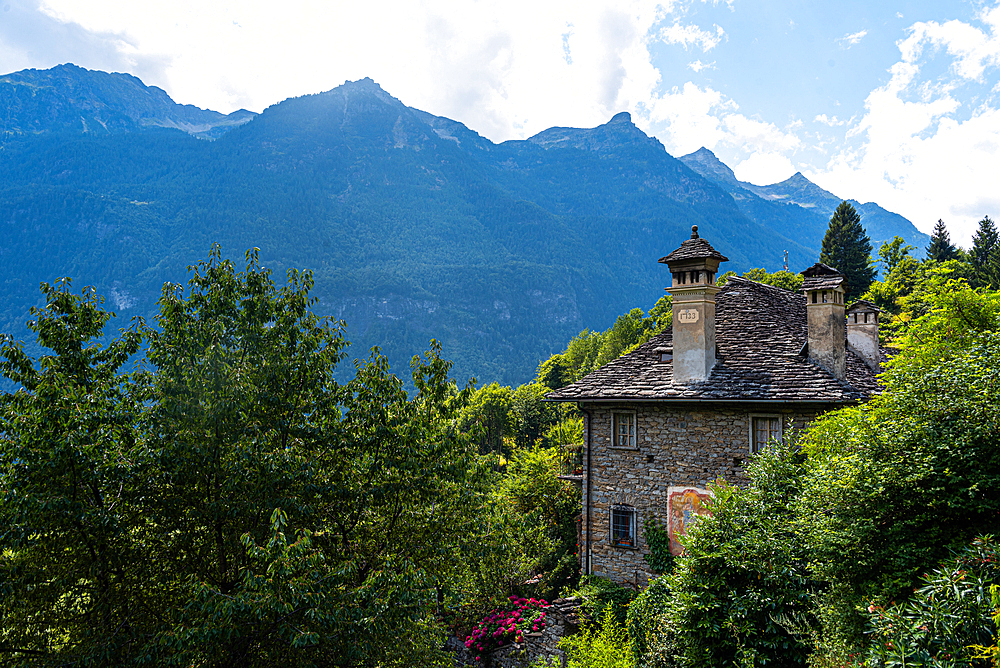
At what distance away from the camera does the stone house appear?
16.4 metres

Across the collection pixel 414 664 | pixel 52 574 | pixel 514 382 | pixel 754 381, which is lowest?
pixel 414 664

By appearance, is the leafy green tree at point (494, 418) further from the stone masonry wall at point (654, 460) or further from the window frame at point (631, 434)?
the window frame at point (631, 434)

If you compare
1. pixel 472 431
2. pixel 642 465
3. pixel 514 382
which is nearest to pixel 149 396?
pixel 472 431

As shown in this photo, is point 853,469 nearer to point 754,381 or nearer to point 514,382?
point 754,381

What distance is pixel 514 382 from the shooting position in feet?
592

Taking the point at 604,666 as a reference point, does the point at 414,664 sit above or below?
above

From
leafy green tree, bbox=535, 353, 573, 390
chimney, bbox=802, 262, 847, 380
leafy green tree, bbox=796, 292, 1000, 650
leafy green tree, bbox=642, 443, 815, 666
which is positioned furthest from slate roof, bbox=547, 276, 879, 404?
leafy green tree, bbox=535, 353, 573, 390

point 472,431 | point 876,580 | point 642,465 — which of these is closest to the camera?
point 876,580

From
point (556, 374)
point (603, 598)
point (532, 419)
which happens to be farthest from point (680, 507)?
point (556, 374)

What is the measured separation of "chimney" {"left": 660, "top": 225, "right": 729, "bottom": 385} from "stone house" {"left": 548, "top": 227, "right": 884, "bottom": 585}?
3cm

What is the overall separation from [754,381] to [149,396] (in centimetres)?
1555

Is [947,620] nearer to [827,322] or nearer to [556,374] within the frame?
[827,322]

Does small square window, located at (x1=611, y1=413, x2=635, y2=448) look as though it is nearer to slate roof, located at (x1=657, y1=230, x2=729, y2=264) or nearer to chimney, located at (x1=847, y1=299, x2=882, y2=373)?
slate roof, located at (x1=657, y1=230, x2=729, y2=264)

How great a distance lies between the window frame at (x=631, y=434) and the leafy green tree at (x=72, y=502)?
1373 cm
